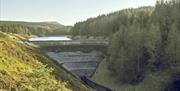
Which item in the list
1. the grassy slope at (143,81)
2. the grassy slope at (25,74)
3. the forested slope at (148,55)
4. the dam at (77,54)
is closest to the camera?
the grassy slope at (25,74)

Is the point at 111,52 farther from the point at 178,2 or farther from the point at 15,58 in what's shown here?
the point at 15,58

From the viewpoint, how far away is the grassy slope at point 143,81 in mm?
80938

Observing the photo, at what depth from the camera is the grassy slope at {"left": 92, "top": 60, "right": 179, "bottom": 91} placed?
80938mm

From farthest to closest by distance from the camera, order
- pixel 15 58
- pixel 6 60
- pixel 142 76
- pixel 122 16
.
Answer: pixel 122 16 → pixel 142 76 → pixel 15 58 → pixel 6 60

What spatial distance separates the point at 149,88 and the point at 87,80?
17345 millimetres

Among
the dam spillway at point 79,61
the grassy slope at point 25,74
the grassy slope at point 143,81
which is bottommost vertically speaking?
the grassy slope at point 143,81

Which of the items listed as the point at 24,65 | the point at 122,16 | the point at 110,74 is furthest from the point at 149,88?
the point at 122,16

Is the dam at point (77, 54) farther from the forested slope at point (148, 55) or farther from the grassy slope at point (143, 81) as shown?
the forested slope at point (148, 55)

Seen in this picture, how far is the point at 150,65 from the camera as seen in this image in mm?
89375

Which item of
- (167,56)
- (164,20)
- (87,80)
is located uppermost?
(164,20)

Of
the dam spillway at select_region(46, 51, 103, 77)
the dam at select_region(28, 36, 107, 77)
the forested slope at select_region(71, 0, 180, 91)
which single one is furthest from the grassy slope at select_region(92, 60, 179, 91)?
the dam at select_region(28, 36, 107, 77)

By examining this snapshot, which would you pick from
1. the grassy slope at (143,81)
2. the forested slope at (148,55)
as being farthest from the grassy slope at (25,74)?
A: the forested slope at (148,55)

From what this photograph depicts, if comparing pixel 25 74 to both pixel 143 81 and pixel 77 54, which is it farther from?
pixel 77 54

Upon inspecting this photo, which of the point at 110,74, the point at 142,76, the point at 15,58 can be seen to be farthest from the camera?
the point at 110,74
